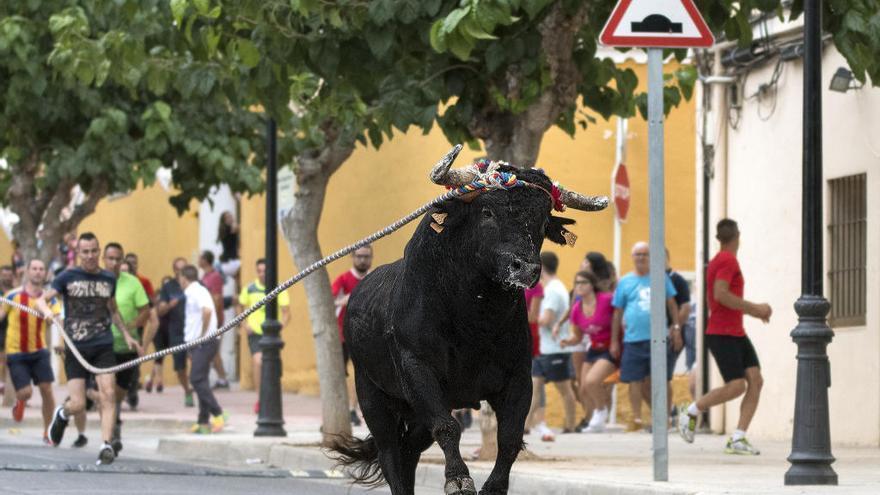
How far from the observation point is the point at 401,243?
24.3 metres

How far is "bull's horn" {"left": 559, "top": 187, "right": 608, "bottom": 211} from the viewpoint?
26.8ft

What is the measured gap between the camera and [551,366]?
19766mm

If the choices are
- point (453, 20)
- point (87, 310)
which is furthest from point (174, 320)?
point (453, 20)

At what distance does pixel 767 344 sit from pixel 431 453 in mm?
4347

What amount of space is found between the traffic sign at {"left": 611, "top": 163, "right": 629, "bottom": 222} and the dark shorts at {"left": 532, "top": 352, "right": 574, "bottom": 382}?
2704 millimetres

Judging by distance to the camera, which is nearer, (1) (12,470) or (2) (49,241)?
(1) (12,470)

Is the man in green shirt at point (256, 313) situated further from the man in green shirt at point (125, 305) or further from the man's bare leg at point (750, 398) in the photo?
the man's bare leg at point (750, 398)

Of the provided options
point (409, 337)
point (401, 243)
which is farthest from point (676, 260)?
point (409, 337)

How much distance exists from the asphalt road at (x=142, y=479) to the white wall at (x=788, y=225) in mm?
5027

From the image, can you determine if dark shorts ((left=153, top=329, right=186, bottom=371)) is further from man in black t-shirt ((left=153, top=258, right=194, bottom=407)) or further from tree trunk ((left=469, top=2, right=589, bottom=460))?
tree trunk ((left=469, top=2, right=589, bottom=460))

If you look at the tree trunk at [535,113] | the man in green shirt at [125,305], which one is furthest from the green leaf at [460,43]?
the man in green shirt at [125,305]

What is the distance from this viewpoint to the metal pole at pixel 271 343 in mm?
18156

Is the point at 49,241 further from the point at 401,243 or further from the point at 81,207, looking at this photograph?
the point at 401,243

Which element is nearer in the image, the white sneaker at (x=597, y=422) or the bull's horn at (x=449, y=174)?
the bull's horn at (x=449, y=174)
